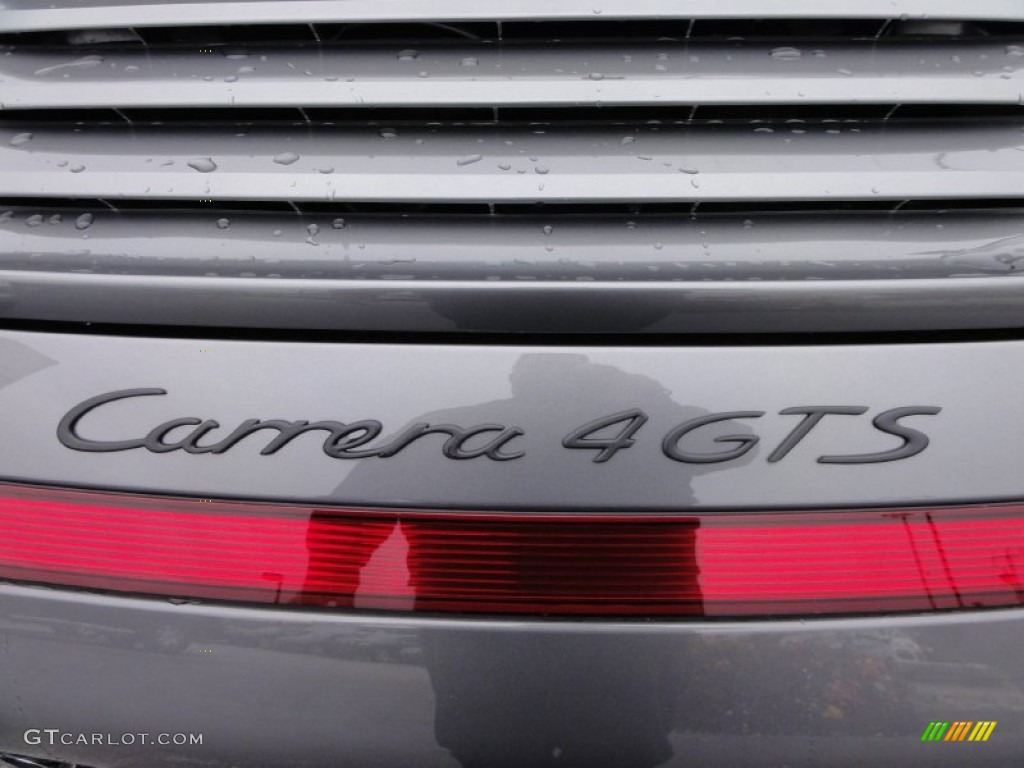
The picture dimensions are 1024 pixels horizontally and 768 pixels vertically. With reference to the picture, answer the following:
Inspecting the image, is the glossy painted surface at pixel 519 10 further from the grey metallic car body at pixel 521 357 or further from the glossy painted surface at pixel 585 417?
the glossy painted surface at pixel 585 417

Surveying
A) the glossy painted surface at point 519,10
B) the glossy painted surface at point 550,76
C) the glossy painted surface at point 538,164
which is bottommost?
the glossy painted surface at point 538,164

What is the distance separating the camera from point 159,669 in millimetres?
991

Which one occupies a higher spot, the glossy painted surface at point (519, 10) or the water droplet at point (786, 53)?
the glossy painted surface at point (519, 10)

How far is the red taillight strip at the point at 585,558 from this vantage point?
3.09 ft

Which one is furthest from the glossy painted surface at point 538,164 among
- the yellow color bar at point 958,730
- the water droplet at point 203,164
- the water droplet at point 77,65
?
the yellow color bar at point 958,730

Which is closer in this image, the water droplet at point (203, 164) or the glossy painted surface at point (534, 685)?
the glossy painted surface at point (534, 685)

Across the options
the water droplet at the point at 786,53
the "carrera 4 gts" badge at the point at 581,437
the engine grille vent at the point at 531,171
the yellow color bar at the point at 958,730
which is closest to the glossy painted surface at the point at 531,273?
the engine grille vent at the point at 531,171

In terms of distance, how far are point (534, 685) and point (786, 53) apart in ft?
2.98

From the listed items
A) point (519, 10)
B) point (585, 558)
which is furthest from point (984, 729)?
point (519, 10)

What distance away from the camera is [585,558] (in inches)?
37.5

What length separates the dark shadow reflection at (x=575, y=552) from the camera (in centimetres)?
94

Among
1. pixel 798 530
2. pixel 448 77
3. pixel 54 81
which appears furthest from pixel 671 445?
pixel 54 81

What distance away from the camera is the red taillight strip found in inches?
37.1

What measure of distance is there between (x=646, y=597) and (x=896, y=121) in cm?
74
